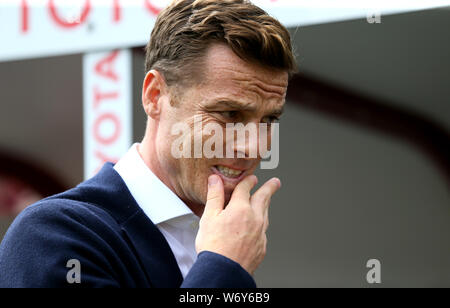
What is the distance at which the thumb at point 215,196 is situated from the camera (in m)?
1.67

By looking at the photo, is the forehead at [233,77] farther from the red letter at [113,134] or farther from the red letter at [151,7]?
the red letter at [113,134]

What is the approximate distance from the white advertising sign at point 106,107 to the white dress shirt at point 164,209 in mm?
2977

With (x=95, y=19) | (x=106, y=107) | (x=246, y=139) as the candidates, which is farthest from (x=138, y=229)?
(x=95, y=19)

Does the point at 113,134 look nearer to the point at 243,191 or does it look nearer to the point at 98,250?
the point at 243,191

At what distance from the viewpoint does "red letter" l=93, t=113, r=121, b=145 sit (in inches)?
189

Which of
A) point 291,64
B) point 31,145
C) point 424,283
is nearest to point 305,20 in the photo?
point 424,283

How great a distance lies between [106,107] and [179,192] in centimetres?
320

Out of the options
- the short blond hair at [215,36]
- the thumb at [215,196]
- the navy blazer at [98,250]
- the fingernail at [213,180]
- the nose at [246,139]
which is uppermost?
the short blond hair at [215,36]

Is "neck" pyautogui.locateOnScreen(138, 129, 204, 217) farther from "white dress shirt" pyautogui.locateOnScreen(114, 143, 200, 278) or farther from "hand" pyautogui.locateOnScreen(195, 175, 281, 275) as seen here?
"hand" pyautogui.locateOnScreen(195, 175, 281, 275)

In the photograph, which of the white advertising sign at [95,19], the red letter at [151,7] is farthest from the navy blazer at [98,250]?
the red letter at [151,7]

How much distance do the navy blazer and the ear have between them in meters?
0.33

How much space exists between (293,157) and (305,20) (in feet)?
3.53

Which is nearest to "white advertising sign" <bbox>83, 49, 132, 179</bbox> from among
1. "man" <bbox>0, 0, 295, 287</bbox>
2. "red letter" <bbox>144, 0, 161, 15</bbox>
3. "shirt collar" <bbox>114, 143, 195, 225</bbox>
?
"red letter" <bbox>144, 0, 161, 15</bbox>
